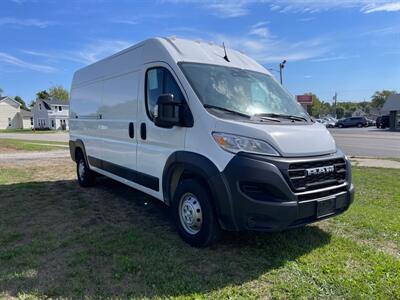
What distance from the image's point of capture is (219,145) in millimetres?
3764

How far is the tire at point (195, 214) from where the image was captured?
155 inches

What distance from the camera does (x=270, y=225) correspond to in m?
3.57

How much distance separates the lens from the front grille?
3.63 meters

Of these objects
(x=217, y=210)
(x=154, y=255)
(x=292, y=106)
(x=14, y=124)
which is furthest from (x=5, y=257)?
(x=14, y=124)

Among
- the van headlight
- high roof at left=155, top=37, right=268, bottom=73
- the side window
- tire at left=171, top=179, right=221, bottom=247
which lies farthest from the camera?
high roof at left=155, top=37, right=268, bottom=73

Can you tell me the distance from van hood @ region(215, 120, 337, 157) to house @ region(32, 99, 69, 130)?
2726 inches

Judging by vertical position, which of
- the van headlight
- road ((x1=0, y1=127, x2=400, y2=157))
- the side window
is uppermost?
the side window

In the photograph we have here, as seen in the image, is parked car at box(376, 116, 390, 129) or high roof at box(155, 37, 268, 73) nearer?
high roof at box(155, 37, 268, 73)

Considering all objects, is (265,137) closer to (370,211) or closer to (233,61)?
(233,61)

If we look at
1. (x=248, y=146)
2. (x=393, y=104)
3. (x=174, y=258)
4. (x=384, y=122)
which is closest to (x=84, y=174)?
(x=174, y=258)

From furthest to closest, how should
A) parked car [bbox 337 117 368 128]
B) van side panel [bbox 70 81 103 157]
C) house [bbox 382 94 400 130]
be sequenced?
parked car [bbox 337 117 368 128], house [bbox 382 94 400 130], van side panel [bbox 70 81 103 157]

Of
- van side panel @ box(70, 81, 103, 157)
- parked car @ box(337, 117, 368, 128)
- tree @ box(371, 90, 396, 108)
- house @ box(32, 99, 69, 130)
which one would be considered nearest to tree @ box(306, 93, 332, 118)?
tree @ box(371, 90, 396, 108)

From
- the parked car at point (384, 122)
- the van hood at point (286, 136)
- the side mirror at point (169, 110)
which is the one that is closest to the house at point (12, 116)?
the parked car at point (384, 122)

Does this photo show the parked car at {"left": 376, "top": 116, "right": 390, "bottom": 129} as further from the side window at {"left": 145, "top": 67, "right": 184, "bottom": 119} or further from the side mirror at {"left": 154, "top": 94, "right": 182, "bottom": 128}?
the side mirror at {"left": 154, "top": 94, "right": 182, "bottom": 128}
